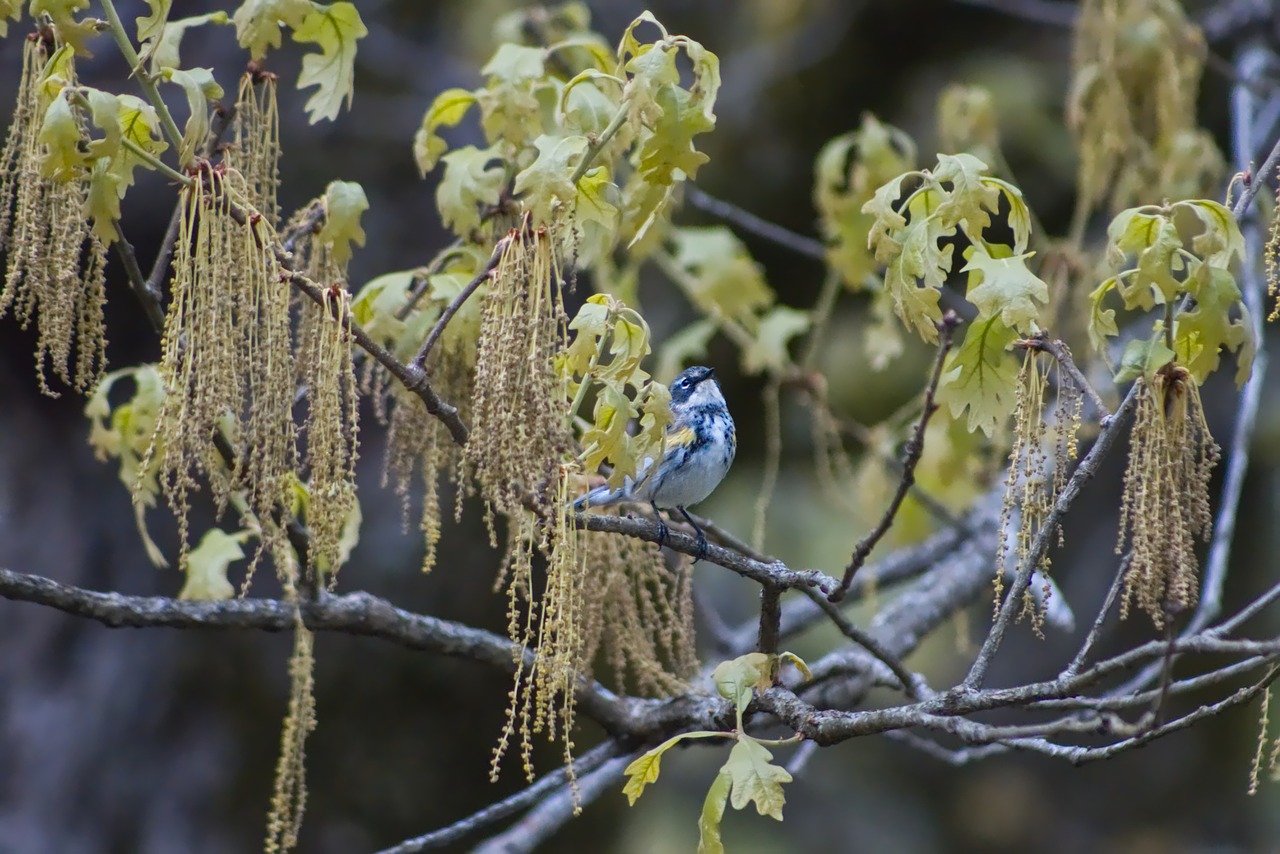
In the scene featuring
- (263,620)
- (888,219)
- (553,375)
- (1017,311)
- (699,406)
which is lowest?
(263,620)

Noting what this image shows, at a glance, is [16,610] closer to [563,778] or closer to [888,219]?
[563,778]

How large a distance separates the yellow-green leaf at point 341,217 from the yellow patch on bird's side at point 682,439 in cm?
111

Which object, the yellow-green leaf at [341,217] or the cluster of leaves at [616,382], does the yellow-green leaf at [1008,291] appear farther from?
the yellow-green leaf at [341,217]

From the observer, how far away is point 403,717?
14.2 feet

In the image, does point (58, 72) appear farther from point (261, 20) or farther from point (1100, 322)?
point (1100, 322)

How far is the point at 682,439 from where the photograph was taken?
116 inches

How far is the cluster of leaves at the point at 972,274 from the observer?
175cm

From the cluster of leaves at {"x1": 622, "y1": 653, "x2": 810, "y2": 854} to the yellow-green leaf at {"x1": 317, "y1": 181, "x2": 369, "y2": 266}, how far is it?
3.20 ft

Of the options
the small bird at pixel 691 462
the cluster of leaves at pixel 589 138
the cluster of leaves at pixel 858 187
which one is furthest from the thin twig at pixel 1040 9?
the cluster of leaves at pixel 589 138

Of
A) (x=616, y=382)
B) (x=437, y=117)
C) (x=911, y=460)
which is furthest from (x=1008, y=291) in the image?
(x=437, y=117)

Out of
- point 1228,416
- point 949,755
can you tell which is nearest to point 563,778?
point 949,755

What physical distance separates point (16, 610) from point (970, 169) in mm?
3694

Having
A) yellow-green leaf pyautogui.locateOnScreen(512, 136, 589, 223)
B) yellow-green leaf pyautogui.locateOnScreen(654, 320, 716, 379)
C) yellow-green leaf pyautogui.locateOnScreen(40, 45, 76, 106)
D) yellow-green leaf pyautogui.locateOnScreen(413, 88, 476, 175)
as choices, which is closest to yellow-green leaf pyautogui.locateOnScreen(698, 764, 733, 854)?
yellow-green leaf pyautogui.locateOnScreen(512, 136, 589, 223)

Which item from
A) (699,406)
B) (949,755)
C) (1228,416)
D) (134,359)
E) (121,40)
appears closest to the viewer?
(121,40)
